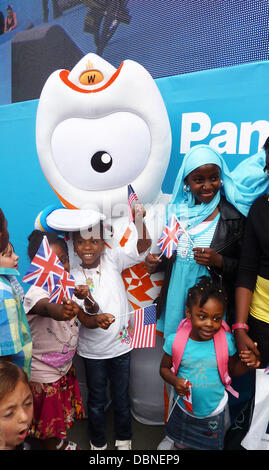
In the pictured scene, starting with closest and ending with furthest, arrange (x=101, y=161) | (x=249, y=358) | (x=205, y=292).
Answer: (x=249, y=358)
(x=205, y=292)
(x=101, y=161)

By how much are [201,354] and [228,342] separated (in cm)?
14

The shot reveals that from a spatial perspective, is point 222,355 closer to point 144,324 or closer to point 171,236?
point 144,324

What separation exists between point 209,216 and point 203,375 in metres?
0.75

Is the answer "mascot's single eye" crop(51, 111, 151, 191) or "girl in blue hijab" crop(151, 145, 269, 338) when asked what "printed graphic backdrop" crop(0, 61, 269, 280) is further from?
"mascot's single eye" crop(51, 111, 151, 191)

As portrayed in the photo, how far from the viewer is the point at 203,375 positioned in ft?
5.04

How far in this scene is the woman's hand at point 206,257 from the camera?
5.03 feet

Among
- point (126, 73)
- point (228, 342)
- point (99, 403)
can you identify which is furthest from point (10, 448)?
point (126, 73)

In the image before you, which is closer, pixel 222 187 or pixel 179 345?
pixel 179 345

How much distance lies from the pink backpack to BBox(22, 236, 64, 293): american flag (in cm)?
63

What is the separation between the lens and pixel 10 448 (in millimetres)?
1200

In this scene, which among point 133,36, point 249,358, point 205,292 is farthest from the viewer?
point 133,36

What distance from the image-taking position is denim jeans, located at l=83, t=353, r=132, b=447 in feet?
5.84

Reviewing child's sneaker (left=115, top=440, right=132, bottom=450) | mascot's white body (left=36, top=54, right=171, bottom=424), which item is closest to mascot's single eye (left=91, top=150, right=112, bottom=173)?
mascot's white body (left=36, top=54, right=171, bottom=424)

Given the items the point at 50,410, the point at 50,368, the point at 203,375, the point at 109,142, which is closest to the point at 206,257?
the point at 203,375
